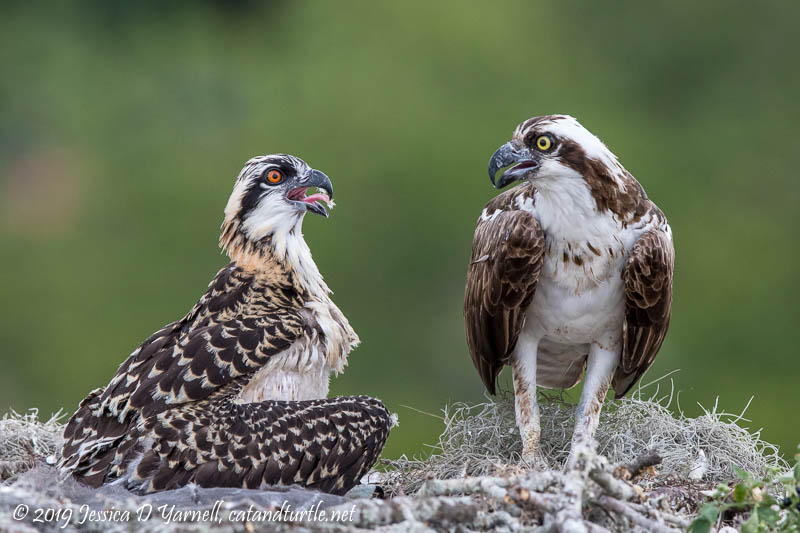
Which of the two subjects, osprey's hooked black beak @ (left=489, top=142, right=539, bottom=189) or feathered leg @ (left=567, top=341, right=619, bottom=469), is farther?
feathered leg @ (left=567, top=341, right=619, bottom=469)

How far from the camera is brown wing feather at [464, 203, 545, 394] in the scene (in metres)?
5.38

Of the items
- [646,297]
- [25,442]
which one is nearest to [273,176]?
[25,442]

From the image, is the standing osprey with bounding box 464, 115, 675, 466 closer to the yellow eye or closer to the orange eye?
the yellow eye

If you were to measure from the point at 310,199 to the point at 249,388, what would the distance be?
1.17m

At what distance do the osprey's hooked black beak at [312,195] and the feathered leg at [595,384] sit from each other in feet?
5.45

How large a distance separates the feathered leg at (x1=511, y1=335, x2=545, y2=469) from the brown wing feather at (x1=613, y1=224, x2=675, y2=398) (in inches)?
19.5

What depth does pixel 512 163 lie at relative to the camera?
5.36 m

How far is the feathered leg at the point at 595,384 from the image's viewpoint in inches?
222

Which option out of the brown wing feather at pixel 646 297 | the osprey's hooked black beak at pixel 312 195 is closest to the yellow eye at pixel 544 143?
the brown wing feather at pixel 646 297

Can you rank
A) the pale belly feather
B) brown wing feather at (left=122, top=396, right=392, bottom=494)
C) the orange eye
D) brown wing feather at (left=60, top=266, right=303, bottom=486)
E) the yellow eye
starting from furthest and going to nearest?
the orange eye < the pale belly feather < the yellow eye < brown wing feather at (left=60, top=266, right=303, bottom=486) < brown wing feather at (left=122, top=396, right=392, bottom=494)

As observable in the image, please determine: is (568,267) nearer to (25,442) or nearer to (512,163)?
(512,163)

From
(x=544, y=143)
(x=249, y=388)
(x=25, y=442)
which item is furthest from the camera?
(x=25, y=442)

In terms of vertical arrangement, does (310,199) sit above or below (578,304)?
above

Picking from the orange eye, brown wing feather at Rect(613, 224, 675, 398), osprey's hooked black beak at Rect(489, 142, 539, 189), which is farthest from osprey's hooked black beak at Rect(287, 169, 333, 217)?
brown wing feather at Rect(613, 224, 675, 398)
